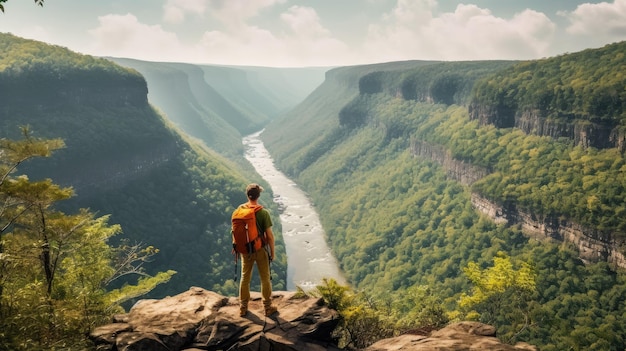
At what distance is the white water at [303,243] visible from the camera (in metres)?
97.3

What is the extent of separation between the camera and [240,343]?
44.1ft

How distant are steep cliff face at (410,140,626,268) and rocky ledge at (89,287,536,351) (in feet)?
176

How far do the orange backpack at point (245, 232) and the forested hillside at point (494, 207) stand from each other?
757 inches

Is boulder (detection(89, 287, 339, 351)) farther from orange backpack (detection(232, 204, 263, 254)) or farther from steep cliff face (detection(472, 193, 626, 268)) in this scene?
steep cliff face (detection(472, 193, 626, 268))

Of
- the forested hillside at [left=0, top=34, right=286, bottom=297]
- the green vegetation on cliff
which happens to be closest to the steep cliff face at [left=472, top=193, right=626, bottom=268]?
the green vegetation on cliff

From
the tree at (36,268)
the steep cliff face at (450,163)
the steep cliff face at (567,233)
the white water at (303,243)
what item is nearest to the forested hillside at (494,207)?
the steep cliff face at (567,233)

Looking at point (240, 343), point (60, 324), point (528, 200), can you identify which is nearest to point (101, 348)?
point (60, 324)

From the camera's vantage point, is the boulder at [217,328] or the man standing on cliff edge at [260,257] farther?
the man standing on cliff edge at [260,257]

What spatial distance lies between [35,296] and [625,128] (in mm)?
79479

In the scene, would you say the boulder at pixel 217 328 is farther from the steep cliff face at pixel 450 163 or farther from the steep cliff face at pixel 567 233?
the steep cliff face at pixel 450 163

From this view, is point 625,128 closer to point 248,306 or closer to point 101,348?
point 248,306

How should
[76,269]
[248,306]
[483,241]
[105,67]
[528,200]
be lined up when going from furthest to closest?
[105,67] → [483,241] → [528,200] → [76,269] → [248,306]

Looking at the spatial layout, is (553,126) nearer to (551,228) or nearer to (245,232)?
(551,228)

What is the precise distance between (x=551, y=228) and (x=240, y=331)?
2677 inches
